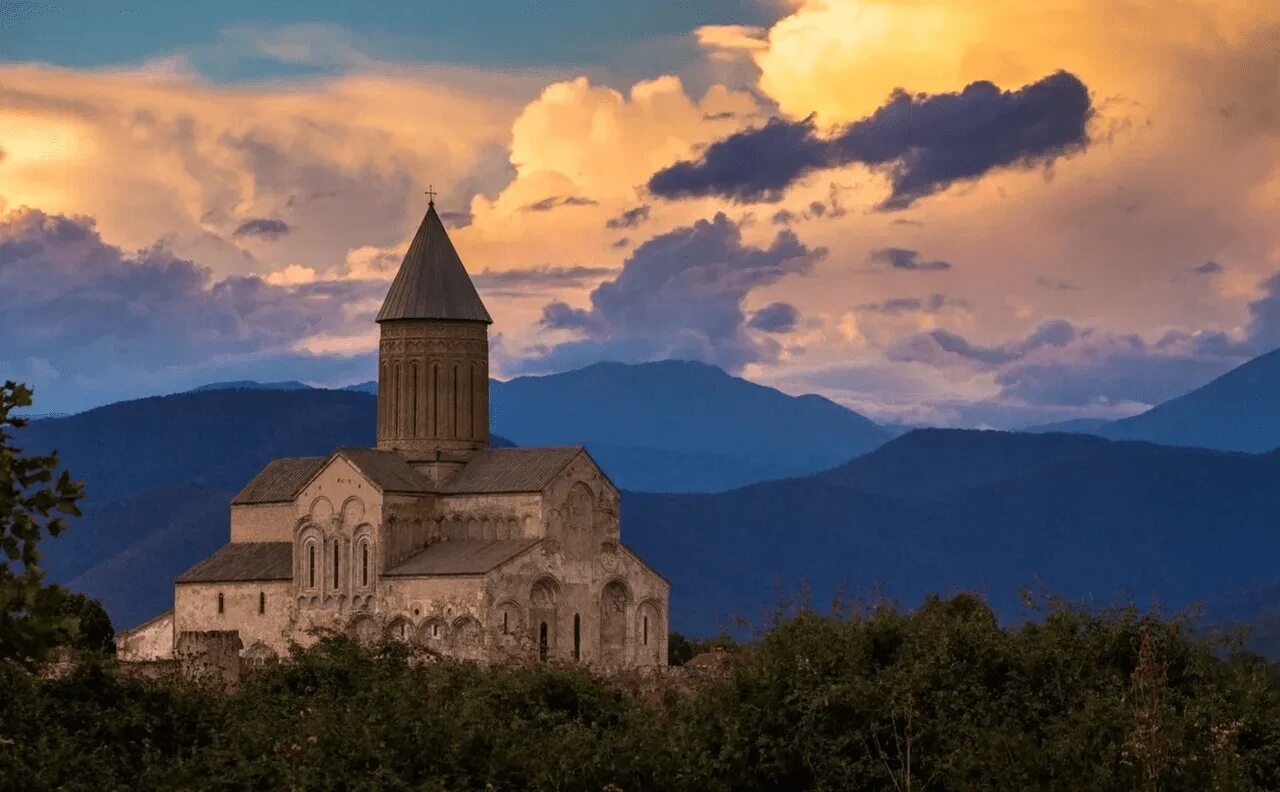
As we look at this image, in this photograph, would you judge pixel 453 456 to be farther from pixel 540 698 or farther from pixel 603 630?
pixel 540 698

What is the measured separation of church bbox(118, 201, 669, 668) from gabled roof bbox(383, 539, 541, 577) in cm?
7

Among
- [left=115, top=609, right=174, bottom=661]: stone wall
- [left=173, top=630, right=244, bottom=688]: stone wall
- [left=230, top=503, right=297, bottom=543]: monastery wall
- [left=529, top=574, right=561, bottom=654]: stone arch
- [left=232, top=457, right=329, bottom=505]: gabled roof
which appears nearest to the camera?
[left=173, top=630, right=244, bottom=688]: stone wall

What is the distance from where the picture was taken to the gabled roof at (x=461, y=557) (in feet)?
219

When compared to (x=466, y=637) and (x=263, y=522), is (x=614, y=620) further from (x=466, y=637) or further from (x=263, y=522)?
(x=263, y=522)

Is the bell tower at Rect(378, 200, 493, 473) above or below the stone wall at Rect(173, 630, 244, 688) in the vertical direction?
above

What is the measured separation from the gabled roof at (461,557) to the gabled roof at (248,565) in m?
4.68

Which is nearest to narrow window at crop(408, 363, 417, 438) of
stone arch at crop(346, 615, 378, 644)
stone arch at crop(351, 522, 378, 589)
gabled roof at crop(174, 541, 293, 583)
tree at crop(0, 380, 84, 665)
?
stone arch at crop(351, 522, 378, 589)

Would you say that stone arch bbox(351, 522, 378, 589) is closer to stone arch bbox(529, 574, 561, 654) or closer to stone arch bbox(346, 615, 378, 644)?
stone arch bbox(346, 615, 378, 644)

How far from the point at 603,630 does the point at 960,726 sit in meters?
42.2

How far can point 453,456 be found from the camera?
238 feet

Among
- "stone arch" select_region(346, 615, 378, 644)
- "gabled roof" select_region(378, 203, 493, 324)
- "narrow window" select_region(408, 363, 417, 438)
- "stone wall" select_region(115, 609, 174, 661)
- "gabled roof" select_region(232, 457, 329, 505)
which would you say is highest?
"gabled roof" select_region(378, 203, 493, 324)

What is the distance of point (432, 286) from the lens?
74.3 meters

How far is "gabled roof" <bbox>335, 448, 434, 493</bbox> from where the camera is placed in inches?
2766

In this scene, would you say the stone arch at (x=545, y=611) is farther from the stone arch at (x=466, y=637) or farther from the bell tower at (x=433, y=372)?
the bell tower at (x=433, y=372)
